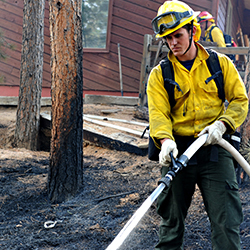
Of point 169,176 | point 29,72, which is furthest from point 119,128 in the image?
point 169,176

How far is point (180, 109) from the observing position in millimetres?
2578

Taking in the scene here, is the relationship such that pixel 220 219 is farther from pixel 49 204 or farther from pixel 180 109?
pixel 49 204

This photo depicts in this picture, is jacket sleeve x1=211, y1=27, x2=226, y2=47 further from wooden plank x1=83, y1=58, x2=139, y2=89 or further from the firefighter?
the firefighter

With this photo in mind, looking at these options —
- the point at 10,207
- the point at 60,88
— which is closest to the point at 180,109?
the point at 60,88

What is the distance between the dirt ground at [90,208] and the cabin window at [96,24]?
6.81 meters

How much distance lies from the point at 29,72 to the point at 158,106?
4.92 meters

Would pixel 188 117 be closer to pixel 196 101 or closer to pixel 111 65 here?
pixel 196 101

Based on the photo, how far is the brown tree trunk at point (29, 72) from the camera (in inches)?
264

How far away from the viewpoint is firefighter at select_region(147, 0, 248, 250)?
94.8 inches

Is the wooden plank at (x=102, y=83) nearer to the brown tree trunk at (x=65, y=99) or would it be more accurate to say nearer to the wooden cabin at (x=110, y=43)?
the wooden cabin at (x=110, y=43)

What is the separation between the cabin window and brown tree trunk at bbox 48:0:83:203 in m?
7.54

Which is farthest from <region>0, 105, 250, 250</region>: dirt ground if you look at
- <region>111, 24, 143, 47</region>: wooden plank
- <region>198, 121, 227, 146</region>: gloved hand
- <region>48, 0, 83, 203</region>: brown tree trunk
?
<region>111, 24, 143, 47</region>: wooden plank

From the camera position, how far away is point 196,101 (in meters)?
2.50

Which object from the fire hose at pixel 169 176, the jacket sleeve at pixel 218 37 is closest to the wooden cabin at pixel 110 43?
the jacket sleeve at pixel 218 37
